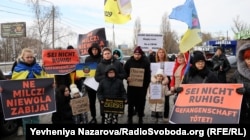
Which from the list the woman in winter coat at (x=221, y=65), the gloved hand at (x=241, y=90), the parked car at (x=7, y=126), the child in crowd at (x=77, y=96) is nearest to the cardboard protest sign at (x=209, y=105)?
the gloved hand at (x=241, y=90)

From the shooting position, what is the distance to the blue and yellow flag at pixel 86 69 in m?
7.80

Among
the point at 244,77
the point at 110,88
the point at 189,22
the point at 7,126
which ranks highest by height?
the point at 189,22

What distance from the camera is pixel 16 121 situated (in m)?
7.39

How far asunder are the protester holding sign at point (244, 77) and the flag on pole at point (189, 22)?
5.04 ft

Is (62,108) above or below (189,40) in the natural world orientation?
below

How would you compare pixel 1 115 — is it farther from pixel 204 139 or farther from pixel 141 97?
pixel 204 139

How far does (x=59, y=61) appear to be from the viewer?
7.85 metres

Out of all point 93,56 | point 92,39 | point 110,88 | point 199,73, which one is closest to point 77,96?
point 110,88

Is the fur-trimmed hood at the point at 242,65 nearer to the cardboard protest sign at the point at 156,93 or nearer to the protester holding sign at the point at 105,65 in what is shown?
the protester holding sign at the point at 105,65

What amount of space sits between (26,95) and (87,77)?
1695 mm

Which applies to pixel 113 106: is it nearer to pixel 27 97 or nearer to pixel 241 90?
pixel 27 97

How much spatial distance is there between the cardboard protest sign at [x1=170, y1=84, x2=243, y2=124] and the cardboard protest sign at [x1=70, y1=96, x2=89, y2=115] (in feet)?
8.01

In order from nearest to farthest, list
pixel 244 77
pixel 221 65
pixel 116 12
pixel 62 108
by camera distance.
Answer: pixel 244 77 < pixel 62 108 < pixel 221 65 < pixel 116 12

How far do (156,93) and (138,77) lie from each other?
0.56m
